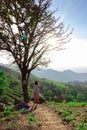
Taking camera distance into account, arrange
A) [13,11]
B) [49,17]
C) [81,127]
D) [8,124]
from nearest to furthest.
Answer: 1. [81,127]
2. [8,124]
3. [13,11]
4. [49,17]

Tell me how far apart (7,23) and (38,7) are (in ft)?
14.1

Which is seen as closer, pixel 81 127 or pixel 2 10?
pixel 81 127

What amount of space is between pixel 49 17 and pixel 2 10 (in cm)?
602

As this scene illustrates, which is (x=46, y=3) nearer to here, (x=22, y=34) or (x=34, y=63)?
(x=22, y=34)

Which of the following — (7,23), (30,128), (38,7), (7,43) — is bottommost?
(30,128)

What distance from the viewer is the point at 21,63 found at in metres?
29.3

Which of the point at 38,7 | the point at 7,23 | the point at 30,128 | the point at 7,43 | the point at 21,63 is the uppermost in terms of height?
the point at 38,7

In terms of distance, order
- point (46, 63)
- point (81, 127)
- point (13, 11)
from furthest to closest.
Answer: point (46, 63) < point (13, 11) < point (81, 127)

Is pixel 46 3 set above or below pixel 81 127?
above

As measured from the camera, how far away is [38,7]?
2859cm

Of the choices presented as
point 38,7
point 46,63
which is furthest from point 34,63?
point 38,7

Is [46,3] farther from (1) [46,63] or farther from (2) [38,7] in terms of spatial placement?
(1) [46,63]

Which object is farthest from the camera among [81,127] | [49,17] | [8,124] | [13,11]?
[49,17]

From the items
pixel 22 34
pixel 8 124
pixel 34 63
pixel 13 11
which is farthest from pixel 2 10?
pixel 8 124
